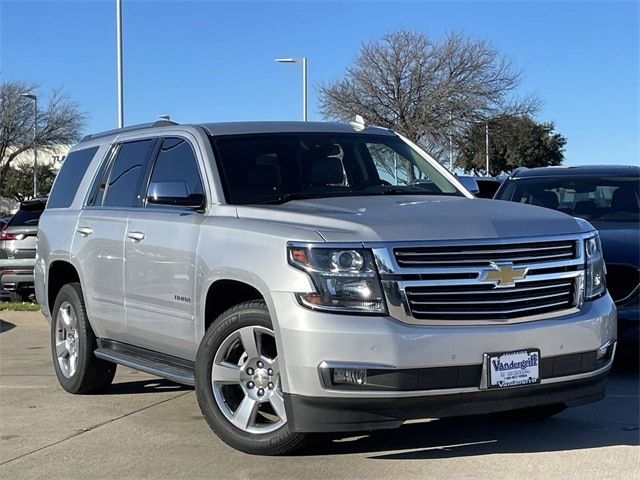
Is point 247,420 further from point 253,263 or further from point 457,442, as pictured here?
point 457,442

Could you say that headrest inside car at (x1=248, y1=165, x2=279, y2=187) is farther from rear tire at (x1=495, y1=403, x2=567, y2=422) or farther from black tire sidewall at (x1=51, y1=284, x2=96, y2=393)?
rear tire at (x1=495, y1=403, x2=567, y2=422)

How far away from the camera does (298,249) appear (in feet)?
14.5

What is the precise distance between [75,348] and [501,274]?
390cm

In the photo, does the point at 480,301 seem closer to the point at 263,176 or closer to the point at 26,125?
the point at 263,176

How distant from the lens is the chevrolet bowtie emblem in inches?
173

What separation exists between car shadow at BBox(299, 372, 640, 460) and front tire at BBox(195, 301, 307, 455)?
0.30 meters

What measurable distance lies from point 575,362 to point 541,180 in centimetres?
438

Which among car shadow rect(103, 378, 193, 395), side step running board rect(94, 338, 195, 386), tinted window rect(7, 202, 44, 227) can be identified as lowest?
car shadow rect(103, 378, 193, 395)

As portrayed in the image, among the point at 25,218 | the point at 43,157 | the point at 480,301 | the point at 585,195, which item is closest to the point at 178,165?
the point at 480,301

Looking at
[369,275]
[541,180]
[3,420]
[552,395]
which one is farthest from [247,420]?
[541,180]

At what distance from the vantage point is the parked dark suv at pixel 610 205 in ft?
22.2

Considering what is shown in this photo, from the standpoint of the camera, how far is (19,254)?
1295cm

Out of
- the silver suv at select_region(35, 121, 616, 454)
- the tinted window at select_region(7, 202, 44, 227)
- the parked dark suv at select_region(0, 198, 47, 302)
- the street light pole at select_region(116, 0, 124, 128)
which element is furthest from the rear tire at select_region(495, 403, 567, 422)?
the street light pole at select_region(116, 0, 124, 128)

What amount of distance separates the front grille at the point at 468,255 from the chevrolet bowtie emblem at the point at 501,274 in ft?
0.10
